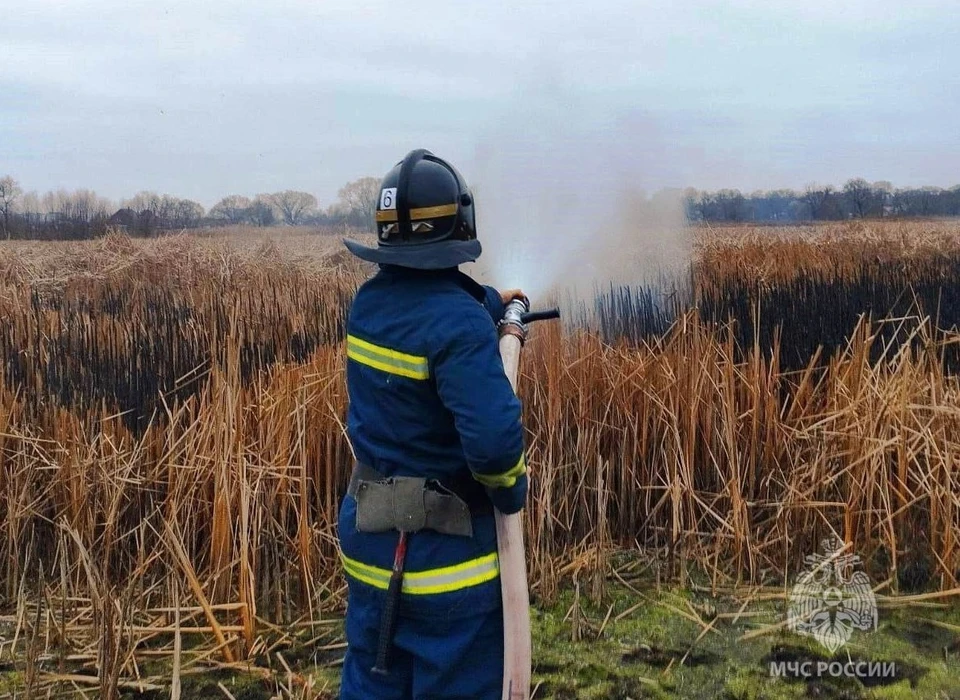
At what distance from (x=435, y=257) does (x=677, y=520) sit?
2.21m

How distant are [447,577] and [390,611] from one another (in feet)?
0.50

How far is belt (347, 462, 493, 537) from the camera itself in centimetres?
181

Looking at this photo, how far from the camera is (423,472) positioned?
185 centimetres

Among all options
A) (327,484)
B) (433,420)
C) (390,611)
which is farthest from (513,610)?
(327,484)

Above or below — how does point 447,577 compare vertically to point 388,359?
below

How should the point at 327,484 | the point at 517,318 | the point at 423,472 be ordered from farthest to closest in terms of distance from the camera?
the point at 327,484, the point at 517,318, the point at 423,472

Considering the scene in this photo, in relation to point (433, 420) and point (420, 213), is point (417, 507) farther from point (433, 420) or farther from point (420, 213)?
Result: point (420, 213)

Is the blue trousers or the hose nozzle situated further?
the hose nozzle

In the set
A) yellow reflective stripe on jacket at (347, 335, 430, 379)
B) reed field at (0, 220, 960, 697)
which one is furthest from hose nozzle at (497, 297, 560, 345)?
reed field at (0, 220, 960, 697)

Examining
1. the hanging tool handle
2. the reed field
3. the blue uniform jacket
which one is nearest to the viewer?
the blue uniform jacket

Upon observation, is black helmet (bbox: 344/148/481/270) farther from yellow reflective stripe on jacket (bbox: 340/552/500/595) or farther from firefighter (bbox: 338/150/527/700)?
yellow reflective stripe on jacket (bbox: 340/552/500/595)

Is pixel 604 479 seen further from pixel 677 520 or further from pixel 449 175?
pixel 449 175

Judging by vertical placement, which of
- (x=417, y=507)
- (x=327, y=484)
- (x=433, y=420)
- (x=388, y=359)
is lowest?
(x=327, y=484)

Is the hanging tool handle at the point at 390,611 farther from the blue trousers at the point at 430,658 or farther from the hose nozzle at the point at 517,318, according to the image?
the hose nozzle at the point at 517,318
